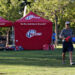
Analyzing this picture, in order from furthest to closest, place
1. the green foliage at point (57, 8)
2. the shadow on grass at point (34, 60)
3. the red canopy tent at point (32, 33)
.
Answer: the green foliage at point (57, 8), the red canopy tent at point (32, 33), the shadow on grass at point (34, 60)

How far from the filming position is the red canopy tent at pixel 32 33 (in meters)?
21.5

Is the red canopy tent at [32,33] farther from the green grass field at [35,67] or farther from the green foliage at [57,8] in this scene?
the green foliage at [57,8]

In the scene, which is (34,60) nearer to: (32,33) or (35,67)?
(35,67)

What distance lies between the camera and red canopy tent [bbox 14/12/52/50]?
70.6ft

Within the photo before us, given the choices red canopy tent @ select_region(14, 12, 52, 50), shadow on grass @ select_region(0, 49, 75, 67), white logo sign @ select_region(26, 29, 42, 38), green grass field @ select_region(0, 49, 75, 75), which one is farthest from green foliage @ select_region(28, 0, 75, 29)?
green grass field @ select_region(0, 49, 75, 75)

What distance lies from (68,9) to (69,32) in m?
21.6

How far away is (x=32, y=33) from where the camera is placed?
2162 centimetres

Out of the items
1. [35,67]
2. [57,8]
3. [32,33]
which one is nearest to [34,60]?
[35,67]

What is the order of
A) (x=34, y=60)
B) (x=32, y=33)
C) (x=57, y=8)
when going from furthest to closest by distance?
1. (x=57, y=8)
2. (x=32, y=33)
3. (x=34, y=60)

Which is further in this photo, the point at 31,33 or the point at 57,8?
the point at 57,8

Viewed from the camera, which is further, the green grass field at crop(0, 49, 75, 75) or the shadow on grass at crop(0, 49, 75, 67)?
the shadow on grass at crop(0, 49, 75, 67)

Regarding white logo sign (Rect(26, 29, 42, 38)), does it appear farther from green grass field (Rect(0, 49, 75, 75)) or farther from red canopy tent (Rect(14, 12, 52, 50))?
green grass field (Rect(0, 49, 75, 75))

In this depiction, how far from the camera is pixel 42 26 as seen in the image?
21.6m

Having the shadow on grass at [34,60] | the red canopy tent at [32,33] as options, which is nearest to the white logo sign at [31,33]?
the red canopy tent at [32,33]
